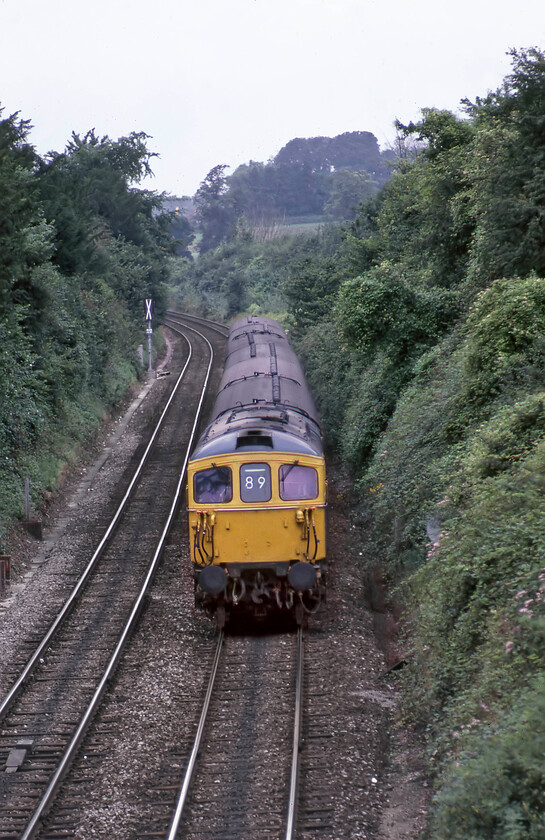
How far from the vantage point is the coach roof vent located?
488 inches

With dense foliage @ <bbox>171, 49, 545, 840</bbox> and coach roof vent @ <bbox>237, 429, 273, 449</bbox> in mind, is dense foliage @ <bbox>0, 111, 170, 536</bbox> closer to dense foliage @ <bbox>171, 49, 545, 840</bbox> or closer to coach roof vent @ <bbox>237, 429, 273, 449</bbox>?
coach roof vent @ <bbox>237, 429, 273, 449</bbox>

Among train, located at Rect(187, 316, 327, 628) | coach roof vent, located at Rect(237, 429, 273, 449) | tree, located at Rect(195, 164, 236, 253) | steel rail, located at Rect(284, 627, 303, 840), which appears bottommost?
steel rail, located at Rect(284, 627, 303, 840)

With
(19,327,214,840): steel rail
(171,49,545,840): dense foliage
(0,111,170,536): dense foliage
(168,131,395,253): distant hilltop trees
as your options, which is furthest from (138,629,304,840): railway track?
(168,131,395,253): distant hilltop trees

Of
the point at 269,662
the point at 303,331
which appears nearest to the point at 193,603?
the point at 269,662

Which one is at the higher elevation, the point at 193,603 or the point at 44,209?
the point at 44,209

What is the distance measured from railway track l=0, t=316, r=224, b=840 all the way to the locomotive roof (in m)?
3.35

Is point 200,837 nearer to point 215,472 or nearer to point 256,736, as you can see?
point 256,736

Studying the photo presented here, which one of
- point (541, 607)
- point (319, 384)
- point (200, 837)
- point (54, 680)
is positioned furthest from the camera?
point (319, 384)

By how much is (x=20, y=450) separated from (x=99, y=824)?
44.1 feet

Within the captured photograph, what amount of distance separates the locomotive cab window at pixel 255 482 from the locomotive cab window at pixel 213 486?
0.67ft

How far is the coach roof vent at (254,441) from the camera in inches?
488

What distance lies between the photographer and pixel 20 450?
20188mm

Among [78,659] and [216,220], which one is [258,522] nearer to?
[78,659]

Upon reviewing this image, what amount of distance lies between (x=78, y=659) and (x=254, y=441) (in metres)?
4.22
